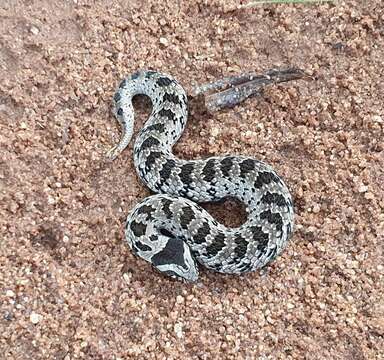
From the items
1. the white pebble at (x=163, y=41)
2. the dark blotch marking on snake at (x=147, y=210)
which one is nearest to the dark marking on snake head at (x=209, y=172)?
the dark blotch marking on snake at (x=147, y=210)

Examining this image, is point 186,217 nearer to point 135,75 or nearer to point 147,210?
point 147,210

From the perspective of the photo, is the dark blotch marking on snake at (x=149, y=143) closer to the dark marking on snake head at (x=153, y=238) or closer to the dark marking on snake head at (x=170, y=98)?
the dark marking on snake head at (x=170, y=98)

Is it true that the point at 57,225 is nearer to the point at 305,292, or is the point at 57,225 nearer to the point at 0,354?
the point at 0,354

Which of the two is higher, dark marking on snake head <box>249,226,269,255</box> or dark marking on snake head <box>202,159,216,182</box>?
dark marking on snake head <box>202,159,216,182</box>

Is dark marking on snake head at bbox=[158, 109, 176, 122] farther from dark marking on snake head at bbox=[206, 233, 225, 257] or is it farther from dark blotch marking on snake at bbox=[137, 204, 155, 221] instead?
dark marking on snake head at bbox=[206, 233, 225, 257]

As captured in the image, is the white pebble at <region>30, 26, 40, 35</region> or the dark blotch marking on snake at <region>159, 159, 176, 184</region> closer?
the dark blotch marking on snake at <region>159, 159, 176, 184</region>

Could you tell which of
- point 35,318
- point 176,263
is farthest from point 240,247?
point 35,318

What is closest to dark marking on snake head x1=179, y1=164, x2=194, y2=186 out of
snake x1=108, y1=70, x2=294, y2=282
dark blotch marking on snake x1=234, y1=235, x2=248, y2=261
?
snake x1=108, y1=70, x2=294, y2=282

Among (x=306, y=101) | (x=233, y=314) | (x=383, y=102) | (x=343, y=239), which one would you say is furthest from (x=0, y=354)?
(x=383, y=102)
